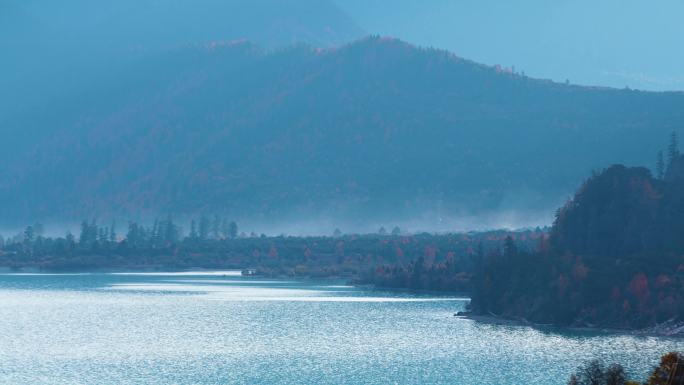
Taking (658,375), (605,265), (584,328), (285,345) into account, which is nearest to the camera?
(658,375)

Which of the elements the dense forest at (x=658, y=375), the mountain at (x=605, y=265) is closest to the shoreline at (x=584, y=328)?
the mountain at (x=605, y=265)

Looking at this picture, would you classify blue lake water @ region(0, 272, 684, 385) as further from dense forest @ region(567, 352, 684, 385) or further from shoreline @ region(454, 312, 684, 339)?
dense forest @ region(567, 352, 684, 385)

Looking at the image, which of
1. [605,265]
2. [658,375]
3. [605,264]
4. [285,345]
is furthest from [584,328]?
[658,375]

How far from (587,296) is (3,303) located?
69328 mm

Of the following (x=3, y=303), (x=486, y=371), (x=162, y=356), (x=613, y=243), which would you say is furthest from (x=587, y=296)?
(x=3, y=303)

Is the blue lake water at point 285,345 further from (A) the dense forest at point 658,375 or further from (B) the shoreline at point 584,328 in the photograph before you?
(A) the dense forest at point 658,375

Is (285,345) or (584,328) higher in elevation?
(584,328)

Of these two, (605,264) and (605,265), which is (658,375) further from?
(605,264)

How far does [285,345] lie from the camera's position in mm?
121000

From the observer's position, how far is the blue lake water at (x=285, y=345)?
10200cm

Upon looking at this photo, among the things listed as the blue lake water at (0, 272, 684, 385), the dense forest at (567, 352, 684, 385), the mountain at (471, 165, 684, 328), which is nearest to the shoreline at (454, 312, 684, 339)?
the mountain at (471, 165, 684, 328)

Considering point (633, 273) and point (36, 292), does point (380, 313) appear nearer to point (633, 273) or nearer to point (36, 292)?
point (633, 273)

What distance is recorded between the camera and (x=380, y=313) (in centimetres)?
15150

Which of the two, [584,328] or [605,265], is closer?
[584,328]
